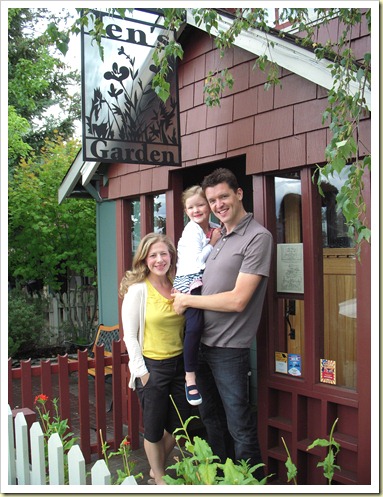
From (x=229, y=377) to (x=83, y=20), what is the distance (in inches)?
96.3

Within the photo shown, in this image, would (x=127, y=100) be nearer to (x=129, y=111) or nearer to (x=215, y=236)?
(x=129, y=111)

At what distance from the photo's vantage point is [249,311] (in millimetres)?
3264

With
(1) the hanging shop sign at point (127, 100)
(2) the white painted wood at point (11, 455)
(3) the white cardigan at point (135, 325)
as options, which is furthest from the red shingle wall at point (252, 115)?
(2) the white painted wood at point (11, 455)

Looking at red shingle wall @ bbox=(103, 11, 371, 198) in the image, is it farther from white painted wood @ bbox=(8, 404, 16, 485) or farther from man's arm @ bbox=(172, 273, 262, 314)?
white painted wood @ bbox=(8, 404, 16, 485)


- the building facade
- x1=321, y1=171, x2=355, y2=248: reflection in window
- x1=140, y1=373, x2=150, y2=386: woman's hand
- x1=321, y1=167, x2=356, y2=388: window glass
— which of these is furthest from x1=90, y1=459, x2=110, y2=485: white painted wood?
x1=321, y1=171, x2=355, y2=248: reflection in window

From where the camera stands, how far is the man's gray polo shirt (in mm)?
3166

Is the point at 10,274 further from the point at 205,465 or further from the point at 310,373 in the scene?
the point at 205,465

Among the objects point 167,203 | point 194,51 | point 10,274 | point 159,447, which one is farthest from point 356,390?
point 10,274

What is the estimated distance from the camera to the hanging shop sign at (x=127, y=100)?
4031 mm

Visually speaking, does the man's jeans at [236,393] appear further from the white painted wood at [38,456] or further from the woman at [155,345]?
the white painted wood at [38,456]

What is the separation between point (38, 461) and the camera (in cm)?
272

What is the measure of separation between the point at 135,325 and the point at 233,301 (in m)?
0.84

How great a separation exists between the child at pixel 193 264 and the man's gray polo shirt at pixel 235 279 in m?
0.09

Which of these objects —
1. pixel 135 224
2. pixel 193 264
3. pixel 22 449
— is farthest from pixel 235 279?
pixel 135 224
